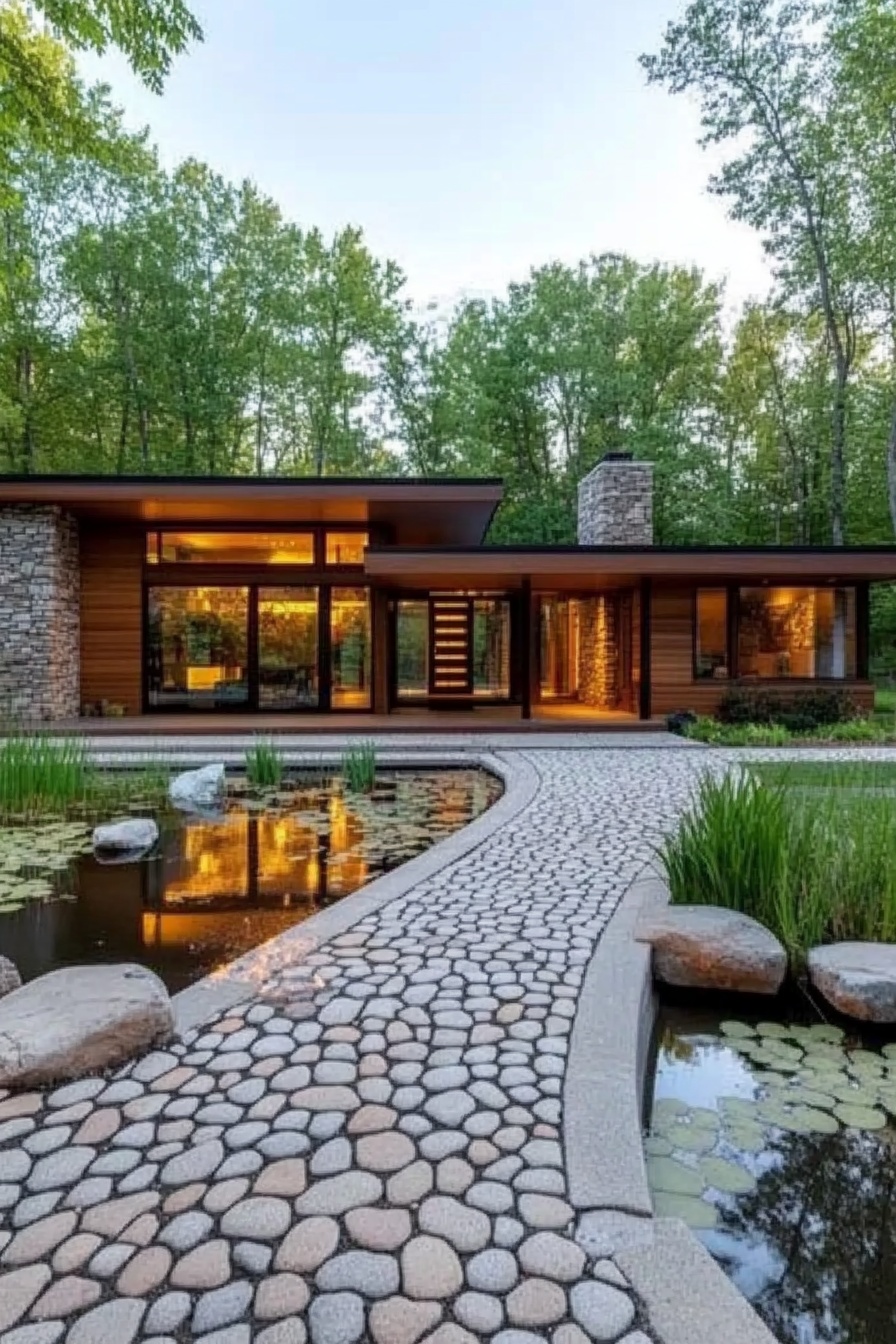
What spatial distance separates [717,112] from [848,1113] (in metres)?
18.2

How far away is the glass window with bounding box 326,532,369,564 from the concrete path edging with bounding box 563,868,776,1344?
10.5 m

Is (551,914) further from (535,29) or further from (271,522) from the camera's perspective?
(535,29)

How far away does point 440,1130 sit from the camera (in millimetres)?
2035

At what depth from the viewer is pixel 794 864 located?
3617mm

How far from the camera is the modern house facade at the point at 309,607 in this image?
451 inches

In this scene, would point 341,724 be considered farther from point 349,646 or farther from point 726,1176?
point 726,1176

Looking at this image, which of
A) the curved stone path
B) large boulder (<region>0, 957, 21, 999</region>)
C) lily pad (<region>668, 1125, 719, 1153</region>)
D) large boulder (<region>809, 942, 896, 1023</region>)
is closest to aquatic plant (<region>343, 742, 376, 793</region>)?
the curved stone path

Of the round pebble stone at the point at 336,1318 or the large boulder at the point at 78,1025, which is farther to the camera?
the large boulder at the point at 78,1025

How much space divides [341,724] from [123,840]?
611 cm

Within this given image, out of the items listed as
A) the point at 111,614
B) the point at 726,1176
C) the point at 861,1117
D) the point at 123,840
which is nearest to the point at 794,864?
the point at 861,1117

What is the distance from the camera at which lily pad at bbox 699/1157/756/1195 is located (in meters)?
2.12

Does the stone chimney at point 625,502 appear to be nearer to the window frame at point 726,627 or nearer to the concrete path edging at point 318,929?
the window frame at point 726,627

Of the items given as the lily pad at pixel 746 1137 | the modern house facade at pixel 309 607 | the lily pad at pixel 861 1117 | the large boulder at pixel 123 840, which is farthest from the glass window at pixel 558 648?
the lily pad at pixel 746 1137

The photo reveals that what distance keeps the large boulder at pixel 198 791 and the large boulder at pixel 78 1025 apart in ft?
13.4
